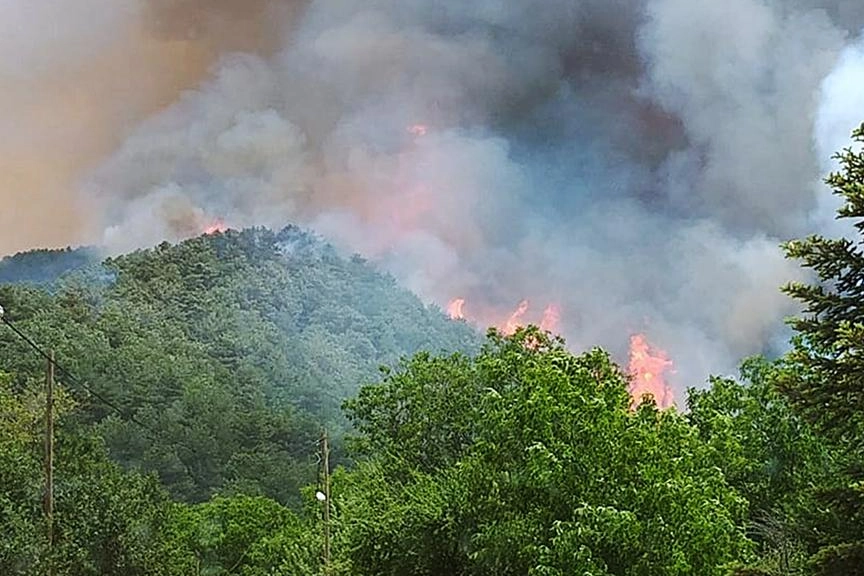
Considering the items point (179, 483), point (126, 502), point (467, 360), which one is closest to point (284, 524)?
point (179, 483)

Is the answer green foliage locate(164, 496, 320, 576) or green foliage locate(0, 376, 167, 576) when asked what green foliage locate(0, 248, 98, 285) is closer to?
green foliage locate(164, 496, 320, 576)

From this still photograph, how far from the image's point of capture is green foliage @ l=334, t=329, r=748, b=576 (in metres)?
15.8

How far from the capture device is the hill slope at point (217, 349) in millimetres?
53875

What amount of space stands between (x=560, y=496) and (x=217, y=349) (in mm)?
48490

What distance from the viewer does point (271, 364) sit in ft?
207

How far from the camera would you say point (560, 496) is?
Answer: 16703 mm

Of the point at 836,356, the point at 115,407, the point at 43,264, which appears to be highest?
the point at 43,264

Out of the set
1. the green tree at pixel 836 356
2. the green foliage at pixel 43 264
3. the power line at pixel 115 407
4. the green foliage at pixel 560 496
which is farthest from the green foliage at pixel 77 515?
the green foliage at pixel 43 264

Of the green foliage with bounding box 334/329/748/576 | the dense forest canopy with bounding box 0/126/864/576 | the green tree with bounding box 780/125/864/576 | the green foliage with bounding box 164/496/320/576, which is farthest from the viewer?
the green foliage with bounding box 164/496/320/576

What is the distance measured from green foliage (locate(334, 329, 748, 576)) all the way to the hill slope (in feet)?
96.5

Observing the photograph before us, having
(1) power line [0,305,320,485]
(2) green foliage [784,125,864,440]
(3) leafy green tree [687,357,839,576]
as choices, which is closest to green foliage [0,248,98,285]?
(1) power line [0,305,320,485]

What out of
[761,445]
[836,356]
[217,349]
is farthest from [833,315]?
[217,349]

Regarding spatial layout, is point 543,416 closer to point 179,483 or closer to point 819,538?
point 819,538

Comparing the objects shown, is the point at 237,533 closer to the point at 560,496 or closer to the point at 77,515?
the point at 77,515
